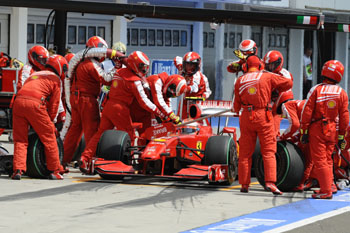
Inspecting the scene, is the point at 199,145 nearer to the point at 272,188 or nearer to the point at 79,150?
the point at 272,188

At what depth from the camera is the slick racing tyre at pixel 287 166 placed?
11.8 meters

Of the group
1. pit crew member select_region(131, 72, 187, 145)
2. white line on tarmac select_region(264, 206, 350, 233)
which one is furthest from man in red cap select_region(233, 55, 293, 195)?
pit crew member select_region(131, 72, 187, 145)

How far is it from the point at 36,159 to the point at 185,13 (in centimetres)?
592

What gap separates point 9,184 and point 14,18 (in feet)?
34.4

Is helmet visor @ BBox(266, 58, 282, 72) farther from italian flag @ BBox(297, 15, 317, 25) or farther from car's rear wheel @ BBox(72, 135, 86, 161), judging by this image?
italian flag @ BBox(297, 15, 317, 25)

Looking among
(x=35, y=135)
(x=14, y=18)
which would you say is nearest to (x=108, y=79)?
(x=35, y=135)

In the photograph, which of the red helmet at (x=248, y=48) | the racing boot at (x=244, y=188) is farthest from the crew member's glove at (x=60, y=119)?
the racing boot at (x=244, y=188)

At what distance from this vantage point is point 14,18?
866 inches

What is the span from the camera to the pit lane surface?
30.0 ft

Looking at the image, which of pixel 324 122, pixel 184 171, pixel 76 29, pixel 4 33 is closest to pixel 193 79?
pixel 184 171

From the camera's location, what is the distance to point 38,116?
1268 cm

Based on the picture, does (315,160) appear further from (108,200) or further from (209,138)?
(108,200)

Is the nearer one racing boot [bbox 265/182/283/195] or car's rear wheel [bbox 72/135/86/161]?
racing boot [bbox 265/182/283/195]

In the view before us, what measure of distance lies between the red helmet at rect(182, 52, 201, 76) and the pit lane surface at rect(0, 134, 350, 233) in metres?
2.15
